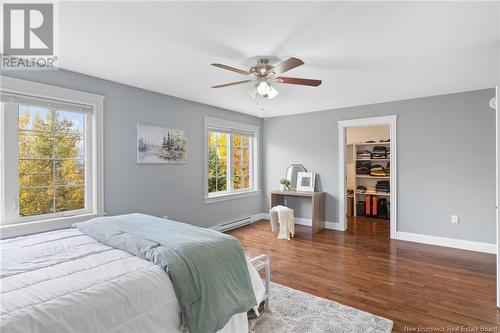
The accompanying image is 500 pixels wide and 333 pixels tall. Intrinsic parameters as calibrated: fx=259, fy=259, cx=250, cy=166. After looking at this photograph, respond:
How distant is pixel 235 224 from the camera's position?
5.18 m

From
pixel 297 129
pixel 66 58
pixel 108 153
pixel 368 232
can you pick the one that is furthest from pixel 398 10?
pixel 368 232

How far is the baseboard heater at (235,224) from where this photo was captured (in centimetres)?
493

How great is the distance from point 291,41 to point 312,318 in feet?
7.79

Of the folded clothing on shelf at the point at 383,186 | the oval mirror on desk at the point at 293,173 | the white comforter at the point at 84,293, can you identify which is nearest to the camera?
the white comforter at the point at 84,293

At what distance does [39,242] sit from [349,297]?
271 cm

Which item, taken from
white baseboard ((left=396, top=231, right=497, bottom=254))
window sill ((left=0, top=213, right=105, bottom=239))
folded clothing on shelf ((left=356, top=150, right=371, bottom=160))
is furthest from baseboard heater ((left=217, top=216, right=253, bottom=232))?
folded clothing on shelf ((left=356, top=150, right=371, bottom=160))

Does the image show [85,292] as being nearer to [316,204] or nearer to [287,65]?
[287,65]

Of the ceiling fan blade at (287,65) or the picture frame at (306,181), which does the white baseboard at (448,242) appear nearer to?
the picture frame at (306,181)

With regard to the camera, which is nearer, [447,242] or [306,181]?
[447,242]

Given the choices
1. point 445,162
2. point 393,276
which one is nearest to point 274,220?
point 393,276

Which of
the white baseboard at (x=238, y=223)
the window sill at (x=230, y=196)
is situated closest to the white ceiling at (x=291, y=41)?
the window sill at (x=230, y=196)

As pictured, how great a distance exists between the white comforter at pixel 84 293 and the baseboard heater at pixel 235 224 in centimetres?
313

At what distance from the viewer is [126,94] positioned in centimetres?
352

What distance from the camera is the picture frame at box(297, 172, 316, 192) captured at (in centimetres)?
525
